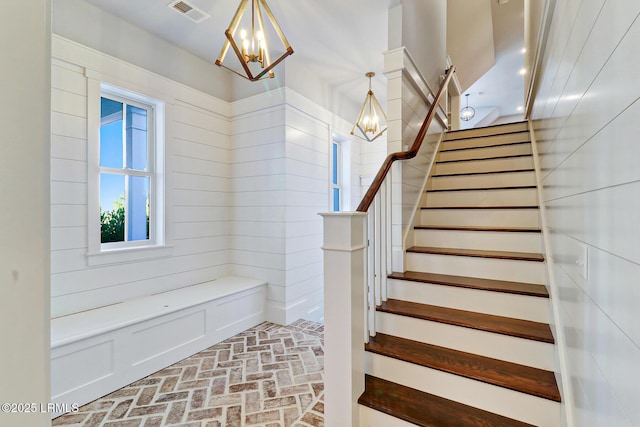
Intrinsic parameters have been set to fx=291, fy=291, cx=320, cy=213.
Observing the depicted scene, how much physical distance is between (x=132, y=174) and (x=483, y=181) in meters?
3.62

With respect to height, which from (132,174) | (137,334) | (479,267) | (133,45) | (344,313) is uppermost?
(133,45)

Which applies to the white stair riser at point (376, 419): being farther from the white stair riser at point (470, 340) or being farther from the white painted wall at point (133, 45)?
the white painted wall at point (133, 45)

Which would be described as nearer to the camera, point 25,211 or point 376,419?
point 25,211

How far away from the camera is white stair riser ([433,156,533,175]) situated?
9.70 feet

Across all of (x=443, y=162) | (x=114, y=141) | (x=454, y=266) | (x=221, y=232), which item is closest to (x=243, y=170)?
(x=221, y=232)

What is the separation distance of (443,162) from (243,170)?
2.53 metres

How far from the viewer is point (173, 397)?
220 cm

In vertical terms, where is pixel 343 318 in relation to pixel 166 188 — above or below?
below

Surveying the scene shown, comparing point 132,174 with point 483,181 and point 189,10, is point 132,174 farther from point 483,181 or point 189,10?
point 483,181

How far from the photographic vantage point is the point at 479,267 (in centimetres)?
217

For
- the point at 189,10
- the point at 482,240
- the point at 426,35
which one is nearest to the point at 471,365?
the point at 482,240

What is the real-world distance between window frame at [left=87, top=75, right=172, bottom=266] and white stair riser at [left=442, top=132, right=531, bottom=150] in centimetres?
350

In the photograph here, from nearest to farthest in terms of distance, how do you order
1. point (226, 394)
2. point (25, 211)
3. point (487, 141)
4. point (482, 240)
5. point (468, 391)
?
point (25, 211) → point (468, 391) → point (226, 394) → point (482, 240) → point (487, 141)

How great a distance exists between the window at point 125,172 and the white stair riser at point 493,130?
12.3 ft
